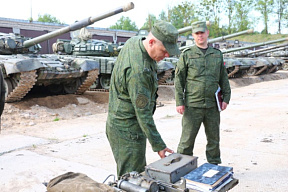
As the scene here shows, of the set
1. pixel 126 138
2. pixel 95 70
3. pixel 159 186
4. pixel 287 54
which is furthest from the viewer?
pixel 287 54

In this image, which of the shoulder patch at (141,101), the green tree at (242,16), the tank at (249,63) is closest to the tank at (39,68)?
the shoulder patch at (141,101)

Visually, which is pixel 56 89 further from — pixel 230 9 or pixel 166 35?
pixel 230 9

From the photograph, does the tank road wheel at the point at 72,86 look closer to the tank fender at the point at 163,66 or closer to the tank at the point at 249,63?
the tank fender at the point at 163,66

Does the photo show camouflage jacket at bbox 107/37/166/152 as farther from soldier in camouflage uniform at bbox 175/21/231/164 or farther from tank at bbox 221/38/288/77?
tank at bbox 221/38/288/77

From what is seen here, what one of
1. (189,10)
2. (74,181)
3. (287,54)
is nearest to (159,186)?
(74,181)

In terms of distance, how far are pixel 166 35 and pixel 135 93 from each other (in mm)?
453

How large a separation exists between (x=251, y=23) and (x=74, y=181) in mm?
52949

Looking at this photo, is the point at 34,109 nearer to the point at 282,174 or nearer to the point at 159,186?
the point at 282,174

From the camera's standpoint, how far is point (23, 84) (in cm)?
888

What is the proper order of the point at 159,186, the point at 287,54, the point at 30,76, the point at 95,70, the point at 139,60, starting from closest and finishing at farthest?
the point at 159,186
the point at 139,60
the point at 30,76
the point at 95,70
the point at 287,54

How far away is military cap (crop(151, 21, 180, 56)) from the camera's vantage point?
7.77 feet

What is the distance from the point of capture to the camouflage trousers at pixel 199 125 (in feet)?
12.5

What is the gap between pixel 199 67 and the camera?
3.85 m

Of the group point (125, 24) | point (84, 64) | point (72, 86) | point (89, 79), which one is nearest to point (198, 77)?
point (84, 64)
